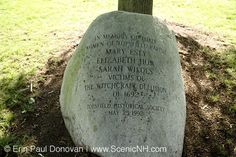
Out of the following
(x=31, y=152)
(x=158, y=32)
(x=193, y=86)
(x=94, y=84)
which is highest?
(x=158, y=32)

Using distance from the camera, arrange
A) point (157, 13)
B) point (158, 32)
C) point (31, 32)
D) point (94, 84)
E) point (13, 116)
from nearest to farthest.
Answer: point (94, 84) < point (158, 32) < point (13, 116) < point (31, 32) < point (157, 13)

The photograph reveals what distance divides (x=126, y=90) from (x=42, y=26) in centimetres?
407

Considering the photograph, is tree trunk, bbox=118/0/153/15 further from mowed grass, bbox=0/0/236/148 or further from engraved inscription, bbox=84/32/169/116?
mowed grass, bbox=0/0/236/148

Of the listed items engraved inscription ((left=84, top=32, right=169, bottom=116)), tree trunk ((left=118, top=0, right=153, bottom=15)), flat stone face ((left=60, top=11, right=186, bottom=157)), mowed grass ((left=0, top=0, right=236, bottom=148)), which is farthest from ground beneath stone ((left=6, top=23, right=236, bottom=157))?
tree trunk ((left=118, top=0, right=153, bottom=15))

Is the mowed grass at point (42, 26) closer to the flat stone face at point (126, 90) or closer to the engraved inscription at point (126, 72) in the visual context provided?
the flat stone face at point (126, 90)

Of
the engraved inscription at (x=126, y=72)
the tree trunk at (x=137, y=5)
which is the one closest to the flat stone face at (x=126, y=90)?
the engraved inscription at (x=126, y=72)

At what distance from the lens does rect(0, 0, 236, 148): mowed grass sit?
5238 millimetres

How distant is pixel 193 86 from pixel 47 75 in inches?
82.4

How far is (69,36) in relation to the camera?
6.62 meters

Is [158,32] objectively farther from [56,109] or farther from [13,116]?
→ [13,116]

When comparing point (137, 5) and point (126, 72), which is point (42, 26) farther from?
point (126, 72)

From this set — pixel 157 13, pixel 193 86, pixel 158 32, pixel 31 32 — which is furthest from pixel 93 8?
pixel 158 32

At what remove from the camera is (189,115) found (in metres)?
4.72

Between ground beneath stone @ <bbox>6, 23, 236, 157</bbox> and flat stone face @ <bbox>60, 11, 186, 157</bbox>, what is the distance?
1.17ft
